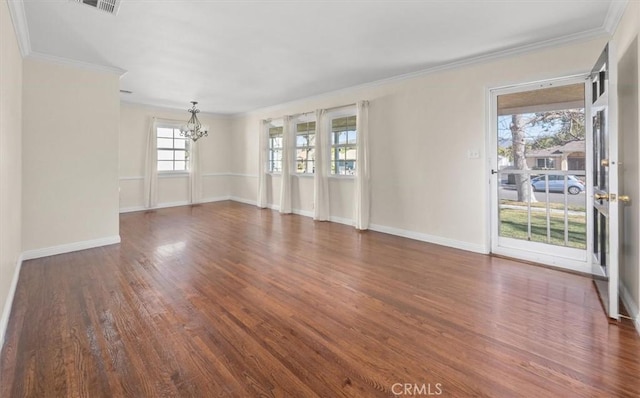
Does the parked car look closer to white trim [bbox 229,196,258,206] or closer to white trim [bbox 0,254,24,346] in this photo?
white trim [bbox 0,254,24,346]

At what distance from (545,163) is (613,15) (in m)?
1.50

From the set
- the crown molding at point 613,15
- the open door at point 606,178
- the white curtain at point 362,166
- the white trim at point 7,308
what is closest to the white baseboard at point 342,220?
the white curtain at point 362,166

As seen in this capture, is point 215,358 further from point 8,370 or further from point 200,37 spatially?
point 200,37

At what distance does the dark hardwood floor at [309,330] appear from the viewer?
1.63 metres

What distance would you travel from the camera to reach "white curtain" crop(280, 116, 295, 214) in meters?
6.86

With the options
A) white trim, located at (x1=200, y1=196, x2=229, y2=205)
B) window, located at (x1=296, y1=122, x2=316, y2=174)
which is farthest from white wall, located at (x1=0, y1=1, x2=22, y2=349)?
white trim, located at (x1=200, y1=196, x2=229, y2=205)

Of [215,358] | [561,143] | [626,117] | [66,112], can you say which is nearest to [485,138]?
[561,143]

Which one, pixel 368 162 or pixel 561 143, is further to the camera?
pixel 368 162

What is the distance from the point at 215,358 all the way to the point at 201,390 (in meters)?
0.26

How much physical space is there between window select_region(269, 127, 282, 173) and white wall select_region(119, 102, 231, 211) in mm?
2025

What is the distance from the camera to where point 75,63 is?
13.0 feet

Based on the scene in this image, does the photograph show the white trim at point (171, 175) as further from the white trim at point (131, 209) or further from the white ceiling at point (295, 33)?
the white ceiling at point (295, 33)

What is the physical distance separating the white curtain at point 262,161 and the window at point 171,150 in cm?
223

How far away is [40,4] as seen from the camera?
2639 mm
